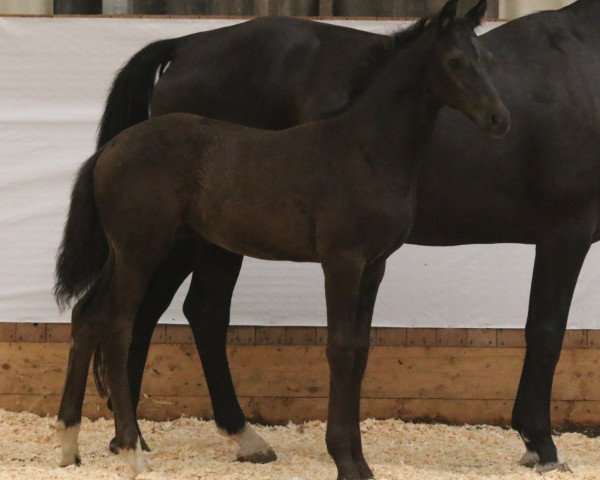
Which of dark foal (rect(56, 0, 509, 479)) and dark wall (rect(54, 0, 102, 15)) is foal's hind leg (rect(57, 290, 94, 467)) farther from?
dark wall (rect(54, 0, 102, 15))

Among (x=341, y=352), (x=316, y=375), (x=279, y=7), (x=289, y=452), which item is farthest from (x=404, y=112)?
(x=279, y=7)

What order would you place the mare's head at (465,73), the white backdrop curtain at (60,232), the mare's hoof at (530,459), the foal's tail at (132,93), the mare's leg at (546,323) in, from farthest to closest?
the white backdrop curtain at (60,232), the foal's tail at (132,93), the mare's hoof at (530,459), the mare's leg at (546,323), the mare's head at (465,73)

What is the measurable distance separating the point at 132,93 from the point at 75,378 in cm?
134

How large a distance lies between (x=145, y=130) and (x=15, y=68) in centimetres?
153

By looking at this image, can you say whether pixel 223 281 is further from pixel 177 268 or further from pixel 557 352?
pixel 557 352

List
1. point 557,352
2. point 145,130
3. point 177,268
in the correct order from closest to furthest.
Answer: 1. point 145,130
2. point 557,352
3. point 177,268

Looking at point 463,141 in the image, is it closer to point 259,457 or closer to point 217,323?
point 217,323

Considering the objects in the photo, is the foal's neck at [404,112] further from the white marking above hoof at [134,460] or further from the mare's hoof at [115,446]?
the mare's hoof at [115,446]

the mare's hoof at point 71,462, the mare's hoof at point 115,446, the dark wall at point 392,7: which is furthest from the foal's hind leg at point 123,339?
the dark wall at point 392,7

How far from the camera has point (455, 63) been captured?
361cm

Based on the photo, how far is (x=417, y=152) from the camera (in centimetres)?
374

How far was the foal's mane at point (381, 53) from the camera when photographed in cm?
378

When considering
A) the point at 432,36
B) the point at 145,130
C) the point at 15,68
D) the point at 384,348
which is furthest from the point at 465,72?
the point at 15,68

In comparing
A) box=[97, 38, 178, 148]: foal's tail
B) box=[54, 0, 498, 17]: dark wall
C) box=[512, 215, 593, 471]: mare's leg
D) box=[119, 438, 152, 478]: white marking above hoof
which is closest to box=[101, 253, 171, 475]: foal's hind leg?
box=[119, 438, 152, 478]: white marking above hoof
